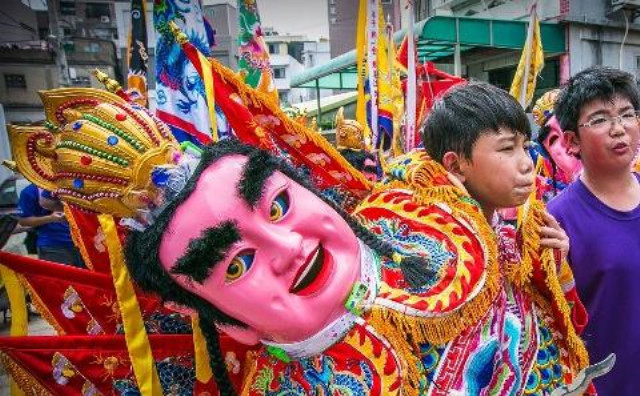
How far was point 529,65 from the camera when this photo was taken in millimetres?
2484

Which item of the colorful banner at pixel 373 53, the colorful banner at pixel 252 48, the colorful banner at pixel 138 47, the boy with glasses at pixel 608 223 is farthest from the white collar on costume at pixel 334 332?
the colorful banner at pixel 373 53

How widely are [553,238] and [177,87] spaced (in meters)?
1.68

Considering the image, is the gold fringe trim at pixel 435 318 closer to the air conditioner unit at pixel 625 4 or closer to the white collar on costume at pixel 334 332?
the white collar on costume at pixel 334 332

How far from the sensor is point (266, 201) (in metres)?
1.10

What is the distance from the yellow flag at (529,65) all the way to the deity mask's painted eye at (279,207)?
5.06 feet

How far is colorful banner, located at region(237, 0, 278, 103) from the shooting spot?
283 cm

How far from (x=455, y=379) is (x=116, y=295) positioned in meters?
0.96

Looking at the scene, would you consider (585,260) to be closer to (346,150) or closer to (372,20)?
(372,20)

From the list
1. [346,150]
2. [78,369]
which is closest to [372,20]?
[346,150]

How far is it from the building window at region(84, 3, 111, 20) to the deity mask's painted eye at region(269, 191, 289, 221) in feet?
84.5

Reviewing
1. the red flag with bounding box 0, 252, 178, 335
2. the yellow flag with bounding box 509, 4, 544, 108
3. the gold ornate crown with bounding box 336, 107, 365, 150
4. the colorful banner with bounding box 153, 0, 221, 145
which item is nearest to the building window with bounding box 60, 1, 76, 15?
the gold ornate crown with bounding box 336, 107, 365, 150

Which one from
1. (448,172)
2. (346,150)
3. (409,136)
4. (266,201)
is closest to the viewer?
(266,201)

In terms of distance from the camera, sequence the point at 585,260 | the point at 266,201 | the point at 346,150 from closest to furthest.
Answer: the point at 266,201 < the point at 585,260 < the point at 346,150

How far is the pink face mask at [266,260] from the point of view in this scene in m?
1.07
